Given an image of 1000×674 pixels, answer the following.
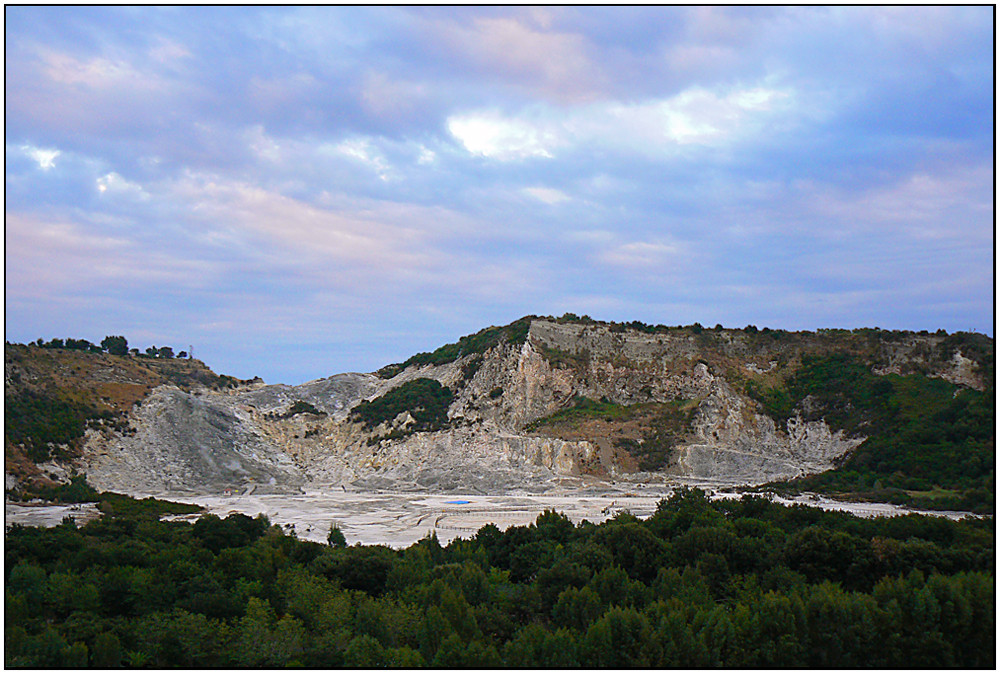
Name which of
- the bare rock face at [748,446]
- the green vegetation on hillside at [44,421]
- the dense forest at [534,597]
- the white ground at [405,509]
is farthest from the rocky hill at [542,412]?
the dense forest at [534,597]

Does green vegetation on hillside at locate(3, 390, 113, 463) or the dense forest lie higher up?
green vegetation on hillside at locate(3, 390, 113, 463)

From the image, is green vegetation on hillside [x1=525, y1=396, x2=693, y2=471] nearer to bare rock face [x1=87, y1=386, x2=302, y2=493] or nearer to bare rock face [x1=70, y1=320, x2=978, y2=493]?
bare rock face [x1=70, y1=320, x2=978, y2=493]

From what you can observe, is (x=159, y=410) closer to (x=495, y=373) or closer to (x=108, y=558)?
(x=495, y=373)

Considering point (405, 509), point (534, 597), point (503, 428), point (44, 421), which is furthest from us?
point (503, 428)

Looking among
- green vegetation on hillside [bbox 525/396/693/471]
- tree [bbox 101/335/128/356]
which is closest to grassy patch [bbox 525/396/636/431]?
green vegetation on hillside [bbox 525/396/693/471]

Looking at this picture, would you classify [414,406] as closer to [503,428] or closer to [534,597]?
[503,428]

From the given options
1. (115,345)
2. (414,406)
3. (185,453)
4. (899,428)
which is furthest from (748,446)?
(115,345)
